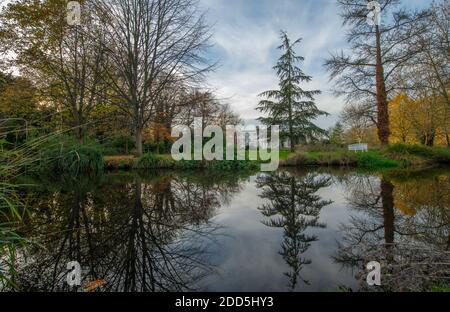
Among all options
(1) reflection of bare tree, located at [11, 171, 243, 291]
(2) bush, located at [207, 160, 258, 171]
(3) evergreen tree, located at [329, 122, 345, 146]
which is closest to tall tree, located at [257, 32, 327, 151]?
(2) bush, located at [207, 160, 258, 171]

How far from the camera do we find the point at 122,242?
2.26 metres

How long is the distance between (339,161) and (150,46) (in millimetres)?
10723

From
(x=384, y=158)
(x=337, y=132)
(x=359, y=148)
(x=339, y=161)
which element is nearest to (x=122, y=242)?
(x=339, y=161)

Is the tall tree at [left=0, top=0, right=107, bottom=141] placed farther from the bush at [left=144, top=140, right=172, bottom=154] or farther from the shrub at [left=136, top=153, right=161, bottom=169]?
the bush at [left=144, top=140, right=172, bottom=154]

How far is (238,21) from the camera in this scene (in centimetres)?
762

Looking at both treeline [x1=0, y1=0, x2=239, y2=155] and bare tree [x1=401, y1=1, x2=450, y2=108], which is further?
bare tree [x1=401, y1=1, x2=450, y2=108]

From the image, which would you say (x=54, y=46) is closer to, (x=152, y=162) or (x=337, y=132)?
(x=152, y=162)

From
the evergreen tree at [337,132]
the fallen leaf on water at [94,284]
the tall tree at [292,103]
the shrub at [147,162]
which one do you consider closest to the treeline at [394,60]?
the tall tree at [292,103]

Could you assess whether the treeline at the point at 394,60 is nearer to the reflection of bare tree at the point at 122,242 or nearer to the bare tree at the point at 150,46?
the bare tree at the point at 150,46

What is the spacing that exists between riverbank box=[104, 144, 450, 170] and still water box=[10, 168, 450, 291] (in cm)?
651

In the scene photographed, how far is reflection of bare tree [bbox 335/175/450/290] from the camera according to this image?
156 cm

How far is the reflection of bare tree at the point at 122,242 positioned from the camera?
1665mm
